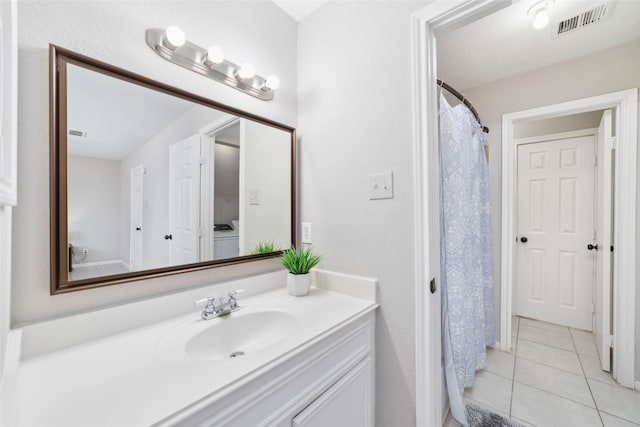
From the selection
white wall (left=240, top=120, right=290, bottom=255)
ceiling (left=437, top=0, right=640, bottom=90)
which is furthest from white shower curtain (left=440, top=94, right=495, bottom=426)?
white wall (left=240, top=120, right=290, bottom=255)

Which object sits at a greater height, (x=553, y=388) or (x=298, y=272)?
(x=298, y=272)

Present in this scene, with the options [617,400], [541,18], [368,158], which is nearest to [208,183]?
[368,158]

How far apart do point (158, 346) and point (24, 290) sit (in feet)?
1.29

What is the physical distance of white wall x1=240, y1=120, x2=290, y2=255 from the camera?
127 centimetres

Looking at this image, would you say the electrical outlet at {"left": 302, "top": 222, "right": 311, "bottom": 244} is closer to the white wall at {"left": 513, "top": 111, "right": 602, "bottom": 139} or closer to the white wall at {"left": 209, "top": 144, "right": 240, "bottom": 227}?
the white wall at {"left": 209, "top": 144, "right": 240, "bottom": 227}

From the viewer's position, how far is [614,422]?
1.43m

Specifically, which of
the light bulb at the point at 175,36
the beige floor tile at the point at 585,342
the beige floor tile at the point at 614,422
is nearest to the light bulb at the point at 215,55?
the light bulb at the point at 175,36

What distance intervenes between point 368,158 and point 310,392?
0.96m

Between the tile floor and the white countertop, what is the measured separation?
1.51m

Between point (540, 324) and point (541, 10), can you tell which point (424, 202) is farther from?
point (540, 324)

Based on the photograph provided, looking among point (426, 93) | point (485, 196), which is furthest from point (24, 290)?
point (485, 196)

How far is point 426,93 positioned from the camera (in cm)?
104

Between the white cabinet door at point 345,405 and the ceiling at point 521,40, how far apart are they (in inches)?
82.6

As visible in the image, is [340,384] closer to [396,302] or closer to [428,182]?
[396,302]
